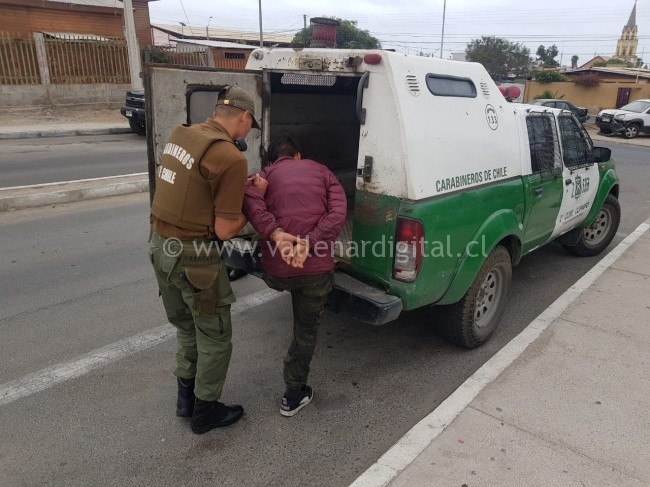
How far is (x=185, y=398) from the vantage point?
2.97m

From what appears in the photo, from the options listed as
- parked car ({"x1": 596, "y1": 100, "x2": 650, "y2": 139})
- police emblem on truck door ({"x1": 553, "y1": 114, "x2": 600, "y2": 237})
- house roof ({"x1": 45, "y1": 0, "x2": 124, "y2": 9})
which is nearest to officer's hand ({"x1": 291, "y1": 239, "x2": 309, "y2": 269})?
police emblem on truck door ({"x1": 553, "y1": 114, "x2": 600, "y2": 237})

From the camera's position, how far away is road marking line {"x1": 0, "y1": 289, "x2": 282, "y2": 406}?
3.18m

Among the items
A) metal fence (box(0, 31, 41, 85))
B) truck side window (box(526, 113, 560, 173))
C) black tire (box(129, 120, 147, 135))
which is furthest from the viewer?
metal fence (box(0, 31, 41, 85))

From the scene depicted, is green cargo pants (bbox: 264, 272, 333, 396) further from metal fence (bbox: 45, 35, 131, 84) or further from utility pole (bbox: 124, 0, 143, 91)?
metal fence (bbox: 45, 35, 131, 84)

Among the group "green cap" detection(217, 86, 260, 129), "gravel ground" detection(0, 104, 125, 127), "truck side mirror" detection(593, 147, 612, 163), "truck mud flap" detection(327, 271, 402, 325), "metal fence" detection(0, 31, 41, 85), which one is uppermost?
"metal fence" detection(0, 31, 41, 85)

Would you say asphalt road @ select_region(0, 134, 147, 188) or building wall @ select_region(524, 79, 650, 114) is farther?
building wall @ select_region(524, 79, 650, 114)

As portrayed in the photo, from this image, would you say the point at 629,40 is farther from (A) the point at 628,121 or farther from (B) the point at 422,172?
(B) the point at 422,172

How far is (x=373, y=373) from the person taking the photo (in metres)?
3.53

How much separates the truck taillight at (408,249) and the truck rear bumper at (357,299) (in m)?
0.17

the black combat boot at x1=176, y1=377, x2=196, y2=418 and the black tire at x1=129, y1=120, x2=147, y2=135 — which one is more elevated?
the black tire at x1=129, y1=120, x2=147, y2=135

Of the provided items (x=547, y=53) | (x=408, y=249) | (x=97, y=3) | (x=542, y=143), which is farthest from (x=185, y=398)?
(x=547, y=53)

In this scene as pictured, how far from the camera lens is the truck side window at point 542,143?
4.13 meters

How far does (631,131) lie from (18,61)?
81.1ft

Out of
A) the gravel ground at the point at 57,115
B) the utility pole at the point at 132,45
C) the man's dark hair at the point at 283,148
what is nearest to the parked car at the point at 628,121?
the utility pole at the point at 132,45
